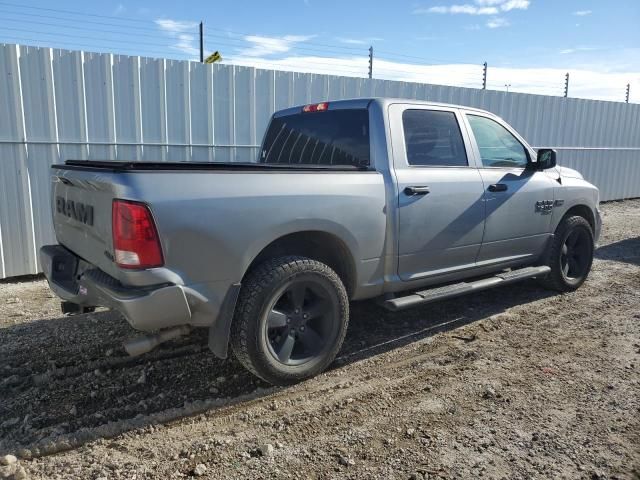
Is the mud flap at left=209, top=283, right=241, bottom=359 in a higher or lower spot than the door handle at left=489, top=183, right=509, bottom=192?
lower

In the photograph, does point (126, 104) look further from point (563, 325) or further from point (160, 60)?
point (563, 325)

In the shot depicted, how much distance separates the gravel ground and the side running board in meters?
0.43

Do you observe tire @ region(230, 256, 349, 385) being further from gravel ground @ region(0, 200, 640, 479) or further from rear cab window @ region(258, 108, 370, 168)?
rear cab window @ region(258, 108, 370, 168)

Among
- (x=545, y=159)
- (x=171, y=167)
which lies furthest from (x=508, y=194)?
(x=171, y=167)

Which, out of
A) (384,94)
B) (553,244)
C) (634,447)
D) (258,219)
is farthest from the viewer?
(384,94)

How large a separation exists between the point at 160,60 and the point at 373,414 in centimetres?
572

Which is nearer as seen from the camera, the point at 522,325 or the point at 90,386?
the point at 90,386

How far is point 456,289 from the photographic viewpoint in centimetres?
435

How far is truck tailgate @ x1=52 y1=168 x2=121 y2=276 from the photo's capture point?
2.97 m

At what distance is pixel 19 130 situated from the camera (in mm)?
6145

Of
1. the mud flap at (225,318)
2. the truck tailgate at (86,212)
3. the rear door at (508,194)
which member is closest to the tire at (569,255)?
the rear door at (508,194)

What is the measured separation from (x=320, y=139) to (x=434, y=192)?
108 cm

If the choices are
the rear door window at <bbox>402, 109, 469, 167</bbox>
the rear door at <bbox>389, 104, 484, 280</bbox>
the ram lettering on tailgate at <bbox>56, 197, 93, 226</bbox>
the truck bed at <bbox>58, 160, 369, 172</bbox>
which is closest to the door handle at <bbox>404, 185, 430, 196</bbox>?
the rear door at <bbox>389, 104, 484, 280</bbox>

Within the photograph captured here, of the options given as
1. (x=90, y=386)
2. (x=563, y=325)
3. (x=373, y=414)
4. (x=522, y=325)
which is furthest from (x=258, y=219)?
(x=563, y=325)
